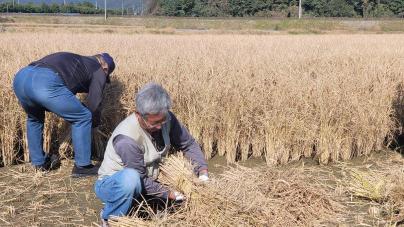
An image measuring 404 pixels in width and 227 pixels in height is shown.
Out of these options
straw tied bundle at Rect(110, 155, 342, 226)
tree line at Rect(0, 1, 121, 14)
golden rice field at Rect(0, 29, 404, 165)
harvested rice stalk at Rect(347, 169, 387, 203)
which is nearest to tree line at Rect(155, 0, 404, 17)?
tree line at Rect(0, 1, 121, 14)

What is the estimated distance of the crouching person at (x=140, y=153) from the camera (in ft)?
8.43

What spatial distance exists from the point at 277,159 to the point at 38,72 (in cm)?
243

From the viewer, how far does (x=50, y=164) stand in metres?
4.49

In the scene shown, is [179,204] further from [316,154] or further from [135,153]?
[316,154]

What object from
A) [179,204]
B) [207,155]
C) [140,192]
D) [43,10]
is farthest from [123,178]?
[43,10]

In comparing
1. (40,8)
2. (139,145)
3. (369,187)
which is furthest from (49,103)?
(40,8)

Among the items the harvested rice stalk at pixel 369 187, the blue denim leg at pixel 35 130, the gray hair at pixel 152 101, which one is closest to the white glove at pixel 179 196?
the gray hair at pixel 152 101

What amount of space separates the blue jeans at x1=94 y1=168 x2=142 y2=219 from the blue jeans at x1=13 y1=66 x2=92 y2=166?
118 cm

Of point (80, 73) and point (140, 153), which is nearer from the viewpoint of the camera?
point (140, 153)

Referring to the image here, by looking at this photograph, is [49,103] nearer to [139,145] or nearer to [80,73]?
[80,73]

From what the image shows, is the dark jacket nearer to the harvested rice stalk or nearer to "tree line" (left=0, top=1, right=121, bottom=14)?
the harvested rice stalk

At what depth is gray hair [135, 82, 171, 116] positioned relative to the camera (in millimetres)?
2521

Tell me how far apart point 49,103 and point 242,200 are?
1912mm

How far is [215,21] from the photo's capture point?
36094mm
